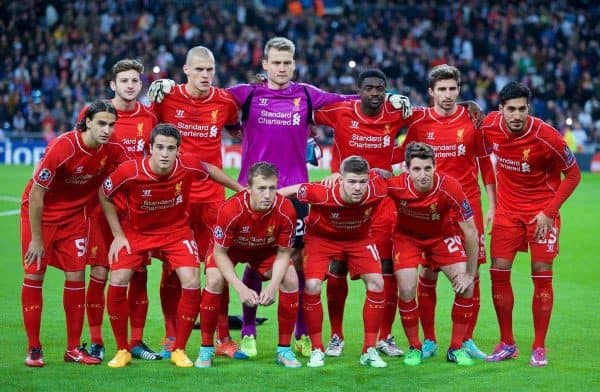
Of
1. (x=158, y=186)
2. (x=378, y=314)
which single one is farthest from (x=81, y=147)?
(x=378, y=314)

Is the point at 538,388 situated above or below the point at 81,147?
below

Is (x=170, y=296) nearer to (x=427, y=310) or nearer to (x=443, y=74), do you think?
(x=427, y=310)

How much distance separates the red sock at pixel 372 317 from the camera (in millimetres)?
8367

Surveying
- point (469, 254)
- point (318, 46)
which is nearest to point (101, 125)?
point (469, 254)

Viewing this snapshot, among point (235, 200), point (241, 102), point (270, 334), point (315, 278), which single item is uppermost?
point (241, 102)

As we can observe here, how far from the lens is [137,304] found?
8.66 meters

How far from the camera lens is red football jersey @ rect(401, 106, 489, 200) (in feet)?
29.0

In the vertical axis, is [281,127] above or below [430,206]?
above

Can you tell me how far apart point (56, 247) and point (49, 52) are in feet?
79.7

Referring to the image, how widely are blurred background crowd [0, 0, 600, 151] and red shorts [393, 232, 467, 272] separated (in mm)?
21442

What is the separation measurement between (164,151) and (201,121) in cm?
98

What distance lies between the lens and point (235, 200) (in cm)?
825

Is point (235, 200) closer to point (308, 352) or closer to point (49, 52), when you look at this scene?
point (308, 352)

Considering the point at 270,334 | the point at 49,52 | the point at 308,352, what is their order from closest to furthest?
the point at 308,352 → the point at 270,334 → the point at 49,52
